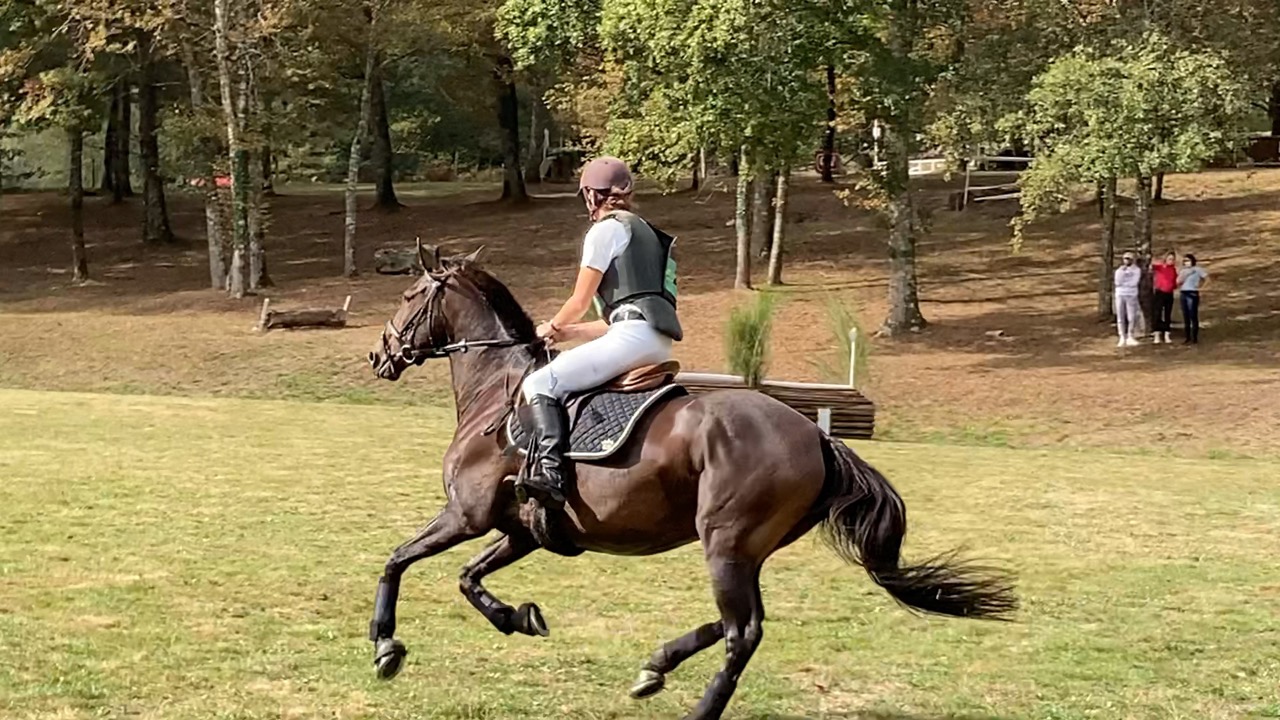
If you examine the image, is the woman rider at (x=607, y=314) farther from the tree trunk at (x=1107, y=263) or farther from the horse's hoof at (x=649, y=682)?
the tree trunk at (x=1107, y=263)

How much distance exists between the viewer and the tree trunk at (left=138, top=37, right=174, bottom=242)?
44.4 meters

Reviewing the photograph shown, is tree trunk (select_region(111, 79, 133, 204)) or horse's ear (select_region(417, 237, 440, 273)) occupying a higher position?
tree trunk (select_region(111, 79, 133, 204))

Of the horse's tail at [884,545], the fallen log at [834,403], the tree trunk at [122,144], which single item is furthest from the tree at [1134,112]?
the tree trunk at [122,144]

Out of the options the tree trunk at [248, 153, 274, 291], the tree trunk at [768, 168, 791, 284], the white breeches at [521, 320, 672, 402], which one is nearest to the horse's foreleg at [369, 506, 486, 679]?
the white breeches at [521, 320, 672, 402]

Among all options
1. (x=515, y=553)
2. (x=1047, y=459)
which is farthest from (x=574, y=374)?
(x=1047, y=459)

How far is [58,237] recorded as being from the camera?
4969 centimetres

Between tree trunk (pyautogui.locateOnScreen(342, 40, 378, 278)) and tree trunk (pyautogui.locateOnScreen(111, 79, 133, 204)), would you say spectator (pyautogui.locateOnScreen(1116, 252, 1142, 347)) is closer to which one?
tree trunk (pyautogui.locateOnScreen(342, 40, 378, 278))

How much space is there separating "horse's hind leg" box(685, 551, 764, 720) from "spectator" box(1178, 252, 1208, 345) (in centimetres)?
2608

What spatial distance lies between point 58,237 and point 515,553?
46.1 m

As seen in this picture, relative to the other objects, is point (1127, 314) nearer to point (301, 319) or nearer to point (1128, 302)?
point (1128, 302)

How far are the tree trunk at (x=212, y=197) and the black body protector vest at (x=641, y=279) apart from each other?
110ft

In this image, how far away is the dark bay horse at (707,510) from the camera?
22.6 ft

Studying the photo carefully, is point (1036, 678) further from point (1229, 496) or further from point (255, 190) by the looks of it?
point (255, 190)

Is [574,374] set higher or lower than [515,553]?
higher
